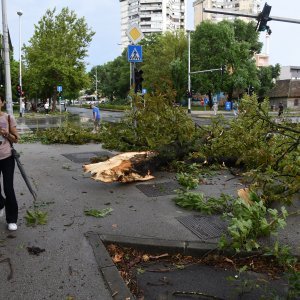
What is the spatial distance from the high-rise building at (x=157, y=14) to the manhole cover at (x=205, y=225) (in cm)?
12376

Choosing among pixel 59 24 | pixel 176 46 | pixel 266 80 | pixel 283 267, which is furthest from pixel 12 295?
pixel 266 80

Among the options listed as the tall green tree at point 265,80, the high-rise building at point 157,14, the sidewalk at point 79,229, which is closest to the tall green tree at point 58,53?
the tall green tree at point 265,80

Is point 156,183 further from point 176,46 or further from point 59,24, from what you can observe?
point 176,46

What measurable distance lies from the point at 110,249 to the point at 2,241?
128 cm

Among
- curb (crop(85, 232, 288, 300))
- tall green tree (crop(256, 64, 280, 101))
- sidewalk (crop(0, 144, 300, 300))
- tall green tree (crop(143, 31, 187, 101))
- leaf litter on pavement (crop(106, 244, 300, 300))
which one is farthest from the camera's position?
tall green tree (crop(256, 64, 280, 101))

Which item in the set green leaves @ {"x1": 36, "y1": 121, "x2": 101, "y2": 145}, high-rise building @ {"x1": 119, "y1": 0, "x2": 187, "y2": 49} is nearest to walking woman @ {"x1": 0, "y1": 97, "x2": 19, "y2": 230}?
green leaves @ {"x1": 36, "y1": 121, "x2": 101, "y2": 145}

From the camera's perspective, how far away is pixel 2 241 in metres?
4.54

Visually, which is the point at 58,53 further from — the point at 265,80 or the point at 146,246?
the point at 146,246

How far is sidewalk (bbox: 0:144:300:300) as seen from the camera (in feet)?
11.6

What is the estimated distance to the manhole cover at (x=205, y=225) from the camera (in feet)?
16.2

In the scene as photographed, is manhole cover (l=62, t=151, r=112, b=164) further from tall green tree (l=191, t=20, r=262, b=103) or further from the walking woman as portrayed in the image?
tall green tree (l=191, t=20, r=262, b=103)

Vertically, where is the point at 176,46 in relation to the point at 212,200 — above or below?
above

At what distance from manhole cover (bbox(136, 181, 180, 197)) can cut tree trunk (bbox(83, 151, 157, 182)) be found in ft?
1.13

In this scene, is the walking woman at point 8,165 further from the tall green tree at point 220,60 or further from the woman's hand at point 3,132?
the tall green tree at point 220,60
